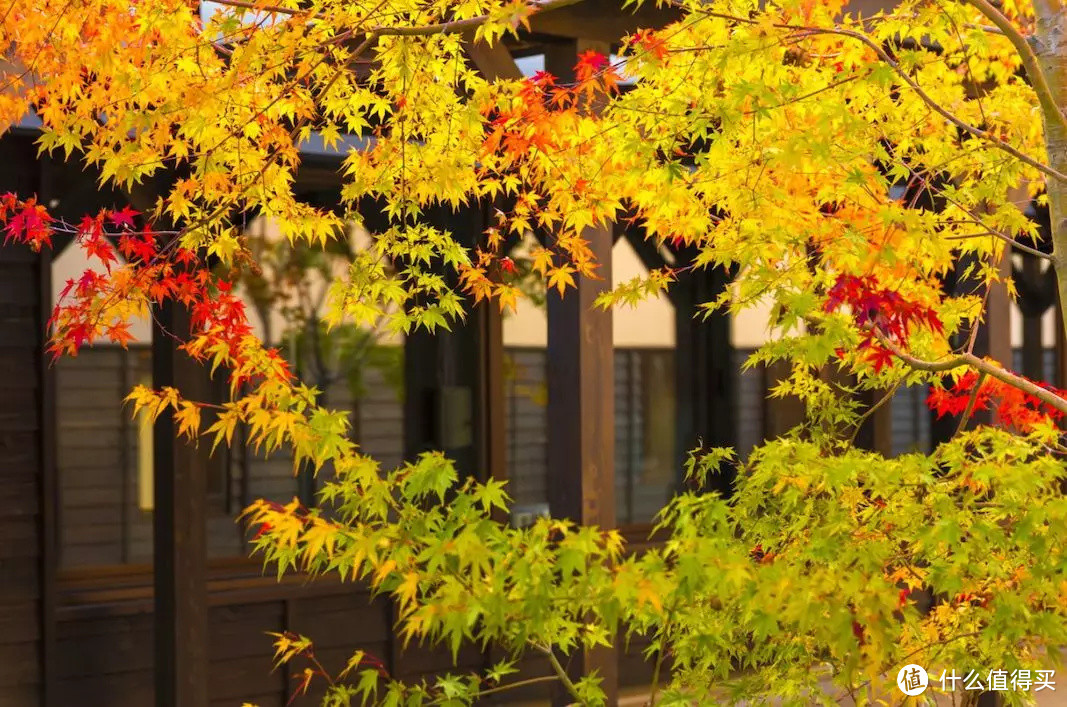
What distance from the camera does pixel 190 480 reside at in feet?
20.1

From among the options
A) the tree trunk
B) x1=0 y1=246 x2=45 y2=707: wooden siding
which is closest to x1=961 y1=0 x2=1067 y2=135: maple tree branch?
the tree trunk

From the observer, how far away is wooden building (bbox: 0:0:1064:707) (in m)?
5.36

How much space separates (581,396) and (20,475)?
9.04 feet

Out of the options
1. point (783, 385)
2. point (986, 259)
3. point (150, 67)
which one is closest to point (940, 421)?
point (986, 259)

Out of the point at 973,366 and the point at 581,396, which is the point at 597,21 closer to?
the point at 581,396

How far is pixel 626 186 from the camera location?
462 centimetres

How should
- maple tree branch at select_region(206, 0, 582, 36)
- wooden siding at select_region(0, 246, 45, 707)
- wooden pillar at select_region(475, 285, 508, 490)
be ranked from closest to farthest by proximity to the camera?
maple tree branch at select_region(206, 0, 582, 36) < wooden siding at select_region(0, 246, 45, 707) < wooden pillar at select_region(475, 285, 508, 490)

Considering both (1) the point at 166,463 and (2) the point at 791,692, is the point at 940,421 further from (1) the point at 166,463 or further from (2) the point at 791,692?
(1) the point at 166,463

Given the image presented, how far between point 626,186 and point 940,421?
3.50 meters

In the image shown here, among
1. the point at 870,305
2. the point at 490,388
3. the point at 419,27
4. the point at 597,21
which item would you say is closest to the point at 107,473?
the point at 490,388

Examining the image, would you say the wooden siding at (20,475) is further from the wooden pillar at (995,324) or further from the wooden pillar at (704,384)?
the wooden pillar at (704,384)

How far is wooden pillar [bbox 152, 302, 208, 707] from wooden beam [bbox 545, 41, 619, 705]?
1.64 m

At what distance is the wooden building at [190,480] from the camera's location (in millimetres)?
5359

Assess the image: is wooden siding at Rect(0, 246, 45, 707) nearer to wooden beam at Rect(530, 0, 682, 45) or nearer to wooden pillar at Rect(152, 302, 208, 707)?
wooden pillar at Rect(152, 302, 208, 707)
